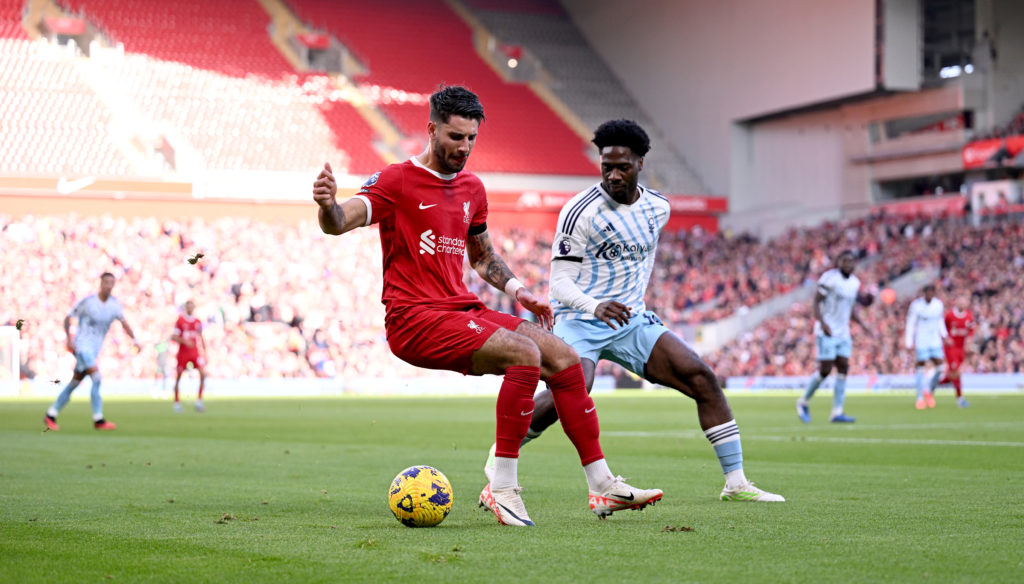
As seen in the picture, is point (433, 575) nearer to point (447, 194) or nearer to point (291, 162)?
point (447, 194)

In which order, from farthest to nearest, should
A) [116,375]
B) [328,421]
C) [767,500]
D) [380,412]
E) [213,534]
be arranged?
[116,375] < [380,412] < [328,421] < [767,500] < [213,534]

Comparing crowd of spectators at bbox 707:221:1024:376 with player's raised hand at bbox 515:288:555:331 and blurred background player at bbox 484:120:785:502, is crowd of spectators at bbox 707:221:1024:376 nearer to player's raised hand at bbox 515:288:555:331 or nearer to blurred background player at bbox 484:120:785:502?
blurred background player at bbox 484:120:785:502

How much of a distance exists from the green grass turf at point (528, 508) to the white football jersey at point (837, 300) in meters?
2.29

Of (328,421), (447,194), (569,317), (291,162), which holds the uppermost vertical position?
(291,162)

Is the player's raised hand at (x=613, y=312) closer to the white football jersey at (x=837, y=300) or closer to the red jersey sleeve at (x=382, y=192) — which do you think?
the red jersey sleeve at (x=382, y=192)

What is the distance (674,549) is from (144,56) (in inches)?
1660

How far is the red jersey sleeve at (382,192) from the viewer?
6.64 meters

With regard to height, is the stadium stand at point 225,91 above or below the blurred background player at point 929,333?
above

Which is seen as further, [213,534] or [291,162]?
[291,162]

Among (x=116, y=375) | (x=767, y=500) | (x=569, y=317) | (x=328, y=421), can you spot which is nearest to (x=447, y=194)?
(x=569, y=317)

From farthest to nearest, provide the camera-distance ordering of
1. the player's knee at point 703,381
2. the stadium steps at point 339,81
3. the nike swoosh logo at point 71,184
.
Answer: the stadium steps at point 339,81 → the nike swoosh logo at point 71,184 → the player's knee at point 703,381

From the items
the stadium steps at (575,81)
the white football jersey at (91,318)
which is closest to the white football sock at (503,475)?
the white football jersey at (91,318)

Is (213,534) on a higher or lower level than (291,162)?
lower

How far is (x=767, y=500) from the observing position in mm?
7922
